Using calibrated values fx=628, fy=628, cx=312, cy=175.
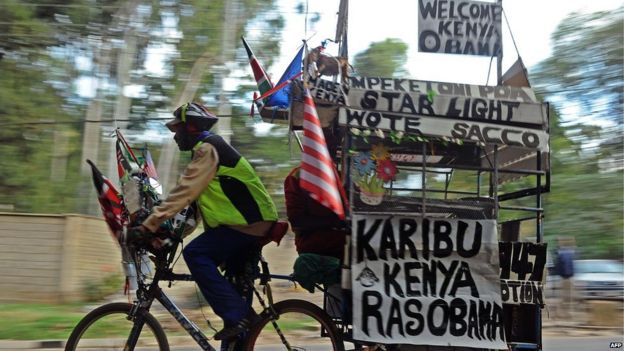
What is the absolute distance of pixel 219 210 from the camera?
12.5ft

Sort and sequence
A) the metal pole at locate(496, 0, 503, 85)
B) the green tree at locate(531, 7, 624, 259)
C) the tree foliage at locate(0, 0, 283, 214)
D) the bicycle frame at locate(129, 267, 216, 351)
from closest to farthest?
the bicycle frame at locate(129, 267, 216, 351), the metal pole at locate(496, 0, 503, 85), the tree foliage at locate(0, 0, 283, 214), the green tree at locate(531, 7, 624, 259)

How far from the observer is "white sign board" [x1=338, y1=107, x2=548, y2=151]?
3.81 m

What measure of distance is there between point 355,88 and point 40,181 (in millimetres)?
13745

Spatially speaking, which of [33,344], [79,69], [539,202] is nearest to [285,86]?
[539,202]

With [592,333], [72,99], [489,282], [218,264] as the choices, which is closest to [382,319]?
[489,282]

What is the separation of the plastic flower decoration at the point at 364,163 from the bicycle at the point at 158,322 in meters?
0.85

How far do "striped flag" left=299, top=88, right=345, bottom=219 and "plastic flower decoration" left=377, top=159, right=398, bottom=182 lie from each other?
600mm

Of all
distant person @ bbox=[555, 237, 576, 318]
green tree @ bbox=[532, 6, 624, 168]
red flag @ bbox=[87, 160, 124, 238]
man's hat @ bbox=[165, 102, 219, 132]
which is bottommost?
distant person @ bbox=[555, 237, 576, 318]

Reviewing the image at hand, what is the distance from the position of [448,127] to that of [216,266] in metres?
1.67

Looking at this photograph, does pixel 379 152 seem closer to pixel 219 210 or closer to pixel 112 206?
pixel 219 210

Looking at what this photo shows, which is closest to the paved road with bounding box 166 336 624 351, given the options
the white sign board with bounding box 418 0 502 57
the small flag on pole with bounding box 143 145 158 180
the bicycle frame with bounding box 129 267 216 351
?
the bicycle frame with bounding box 129 267 216 351

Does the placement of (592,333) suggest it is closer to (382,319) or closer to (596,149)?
(382,319)

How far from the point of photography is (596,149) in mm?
18891

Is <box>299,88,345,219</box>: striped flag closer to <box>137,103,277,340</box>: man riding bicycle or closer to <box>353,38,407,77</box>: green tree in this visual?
<box>137,103,277,340</box>: man riding bicycle
